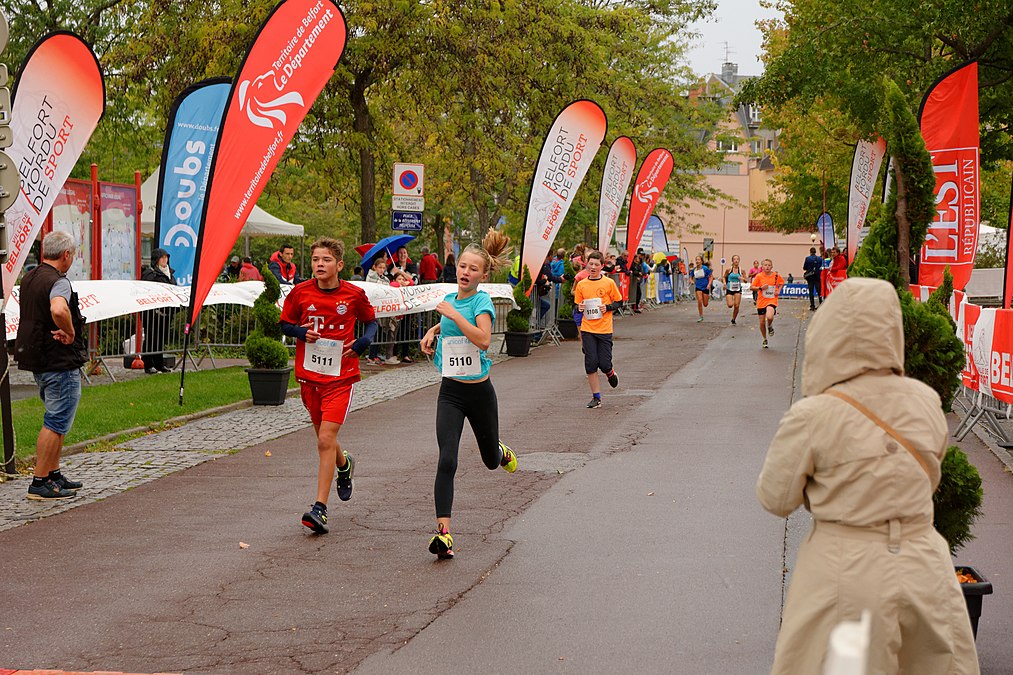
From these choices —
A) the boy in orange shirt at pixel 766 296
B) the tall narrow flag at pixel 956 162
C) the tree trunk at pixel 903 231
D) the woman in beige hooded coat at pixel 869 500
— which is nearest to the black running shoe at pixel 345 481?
the tree trunk at pixel 903 231

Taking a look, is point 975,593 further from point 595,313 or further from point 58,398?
point 595,313

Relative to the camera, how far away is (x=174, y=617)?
20.8ft

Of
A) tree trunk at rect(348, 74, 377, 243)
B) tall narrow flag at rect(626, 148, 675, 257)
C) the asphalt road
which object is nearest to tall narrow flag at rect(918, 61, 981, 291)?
the asphalt road

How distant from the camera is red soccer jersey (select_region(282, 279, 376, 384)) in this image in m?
8.45

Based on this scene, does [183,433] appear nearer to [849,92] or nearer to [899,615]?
[899,615]

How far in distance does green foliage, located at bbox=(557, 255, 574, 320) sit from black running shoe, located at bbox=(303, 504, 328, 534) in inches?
723

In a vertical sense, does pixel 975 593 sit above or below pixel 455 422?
below

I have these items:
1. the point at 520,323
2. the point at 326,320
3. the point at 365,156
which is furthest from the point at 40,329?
the point at 365,156

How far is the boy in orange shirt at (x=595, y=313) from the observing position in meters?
15.5

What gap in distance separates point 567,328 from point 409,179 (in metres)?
6.05

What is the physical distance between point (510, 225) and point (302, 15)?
42.2m

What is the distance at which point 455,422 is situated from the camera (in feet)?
25.4

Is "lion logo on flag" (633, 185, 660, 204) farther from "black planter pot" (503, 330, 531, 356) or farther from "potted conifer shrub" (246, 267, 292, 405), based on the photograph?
"potted conifer shrub" (246, 267, 292, 405)

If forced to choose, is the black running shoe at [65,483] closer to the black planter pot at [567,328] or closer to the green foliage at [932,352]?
the green foliage at [932,352]
